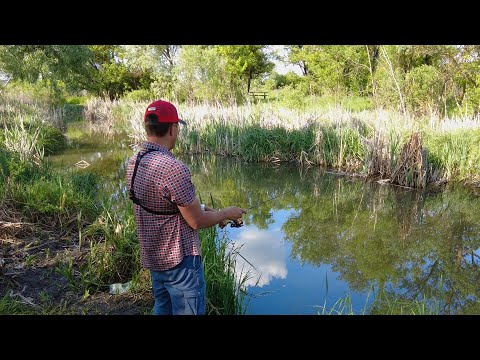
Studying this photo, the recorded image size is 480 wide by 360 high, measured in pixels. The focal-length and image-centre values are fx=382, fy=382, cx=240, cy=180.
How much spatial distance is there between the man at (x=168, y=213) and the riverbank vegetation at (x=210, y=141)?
126 centimetres

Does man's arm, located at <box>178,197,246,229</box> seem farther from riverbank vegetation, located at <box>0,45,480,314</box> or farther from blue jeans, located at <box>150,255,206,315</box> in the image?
riverbank vegetation, located at <box>0,45,480,314</box>

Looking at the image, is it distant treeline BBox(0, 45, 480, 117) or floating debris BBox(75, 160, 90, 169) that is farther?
floating debris BBox(75, 160, 90, 169)

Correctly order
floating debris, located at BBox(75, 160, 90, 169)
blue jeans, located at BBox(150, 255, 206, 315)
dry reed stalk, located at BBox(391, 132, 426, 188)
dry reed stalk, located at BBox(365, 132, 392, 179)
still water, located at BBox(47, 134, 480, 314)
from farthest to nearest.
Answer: floating debris, located at BBox(75, 160, 90, 169), dry reed stalk, located at BBox(365, 132, 392, 179), dry reed stalk, located at BBox(391, 132, 426, 188), still water, located at BBox(47, 134, 480, 314), blue jeans, located at BBox(150, 255, 206, 315)

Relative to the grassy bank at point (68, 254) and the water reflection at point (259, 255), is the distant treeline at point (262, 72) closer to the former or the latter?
the water reflection at point (259, 255)

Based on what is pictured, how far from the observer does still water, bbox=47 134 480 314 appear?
4230 mm

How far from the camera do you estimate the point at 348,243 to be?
581 centimetres

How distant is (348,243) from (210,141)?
23.9 ft

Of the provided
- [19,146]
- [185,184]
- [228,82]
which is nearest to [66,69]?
[19,146]

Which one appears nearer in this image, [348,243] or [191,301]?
[191,301]

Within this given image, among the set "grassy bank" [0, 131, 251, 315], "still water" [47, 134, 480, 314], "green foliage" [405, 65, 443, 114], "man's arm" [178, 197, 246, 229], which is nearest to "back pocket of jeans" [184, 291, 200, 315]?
"man's arm" [178, 197, 246, 229]

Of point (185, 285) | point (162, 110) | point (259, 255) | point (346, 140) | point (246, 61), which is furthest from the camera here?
point (246, 61)

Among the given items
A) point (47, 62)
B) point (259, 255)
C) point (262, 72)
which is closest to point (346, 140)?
point (259, 255)

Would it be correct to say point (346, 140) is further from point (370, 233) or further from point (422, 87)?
point (422, 87)
